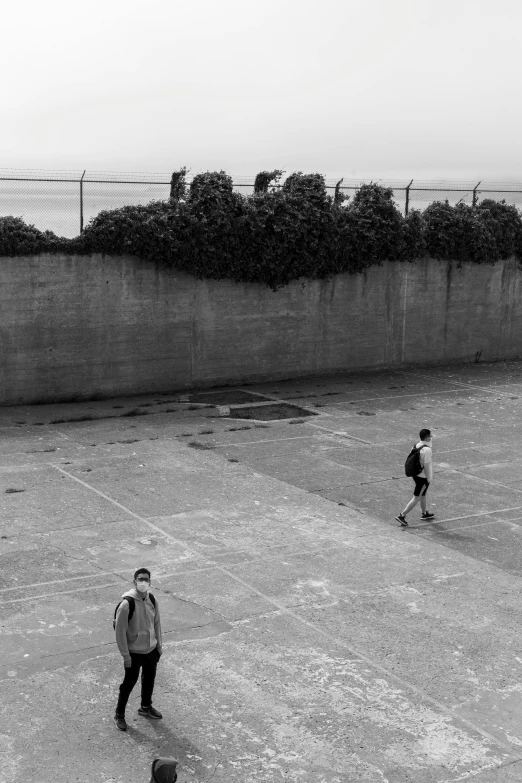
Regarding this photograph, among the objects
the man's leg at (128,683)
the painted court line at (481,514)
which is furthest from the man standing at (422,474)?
the man's leg at (128,683)

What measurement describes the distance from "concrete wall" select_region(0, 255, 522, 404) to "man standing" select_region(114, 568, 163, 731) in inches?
555

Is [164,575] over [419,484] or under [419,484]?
under

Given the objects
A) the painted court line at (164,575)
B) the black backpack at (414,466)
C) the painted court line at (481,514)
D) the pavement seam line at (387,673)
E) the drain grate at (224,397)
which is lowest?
the pavement seam line at (387,673)

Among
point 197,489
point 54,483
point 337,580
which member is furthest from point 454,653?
point 54,483

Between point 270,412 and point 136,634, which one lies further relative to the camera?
point 270,412

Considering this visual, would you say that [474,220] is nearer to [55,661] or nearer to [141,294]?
[141,294]

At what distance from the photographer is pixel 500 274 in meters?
29.5

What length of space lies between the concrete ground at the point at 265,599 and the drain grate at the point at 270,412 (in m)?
0.64

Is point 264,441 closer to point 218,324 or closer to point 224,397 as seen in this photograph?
point 224,397

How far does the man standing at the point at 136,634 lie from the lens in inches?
325

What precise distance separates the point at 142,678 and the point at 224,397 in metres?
14.8

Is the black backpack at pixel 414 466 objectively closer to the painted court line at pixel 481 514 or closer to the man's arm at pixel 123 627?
the painted court line at pixel 481 514

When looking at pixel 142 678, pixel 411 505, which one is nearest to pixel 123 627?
pixel 142 678

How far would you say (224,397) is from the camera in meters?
23.2
